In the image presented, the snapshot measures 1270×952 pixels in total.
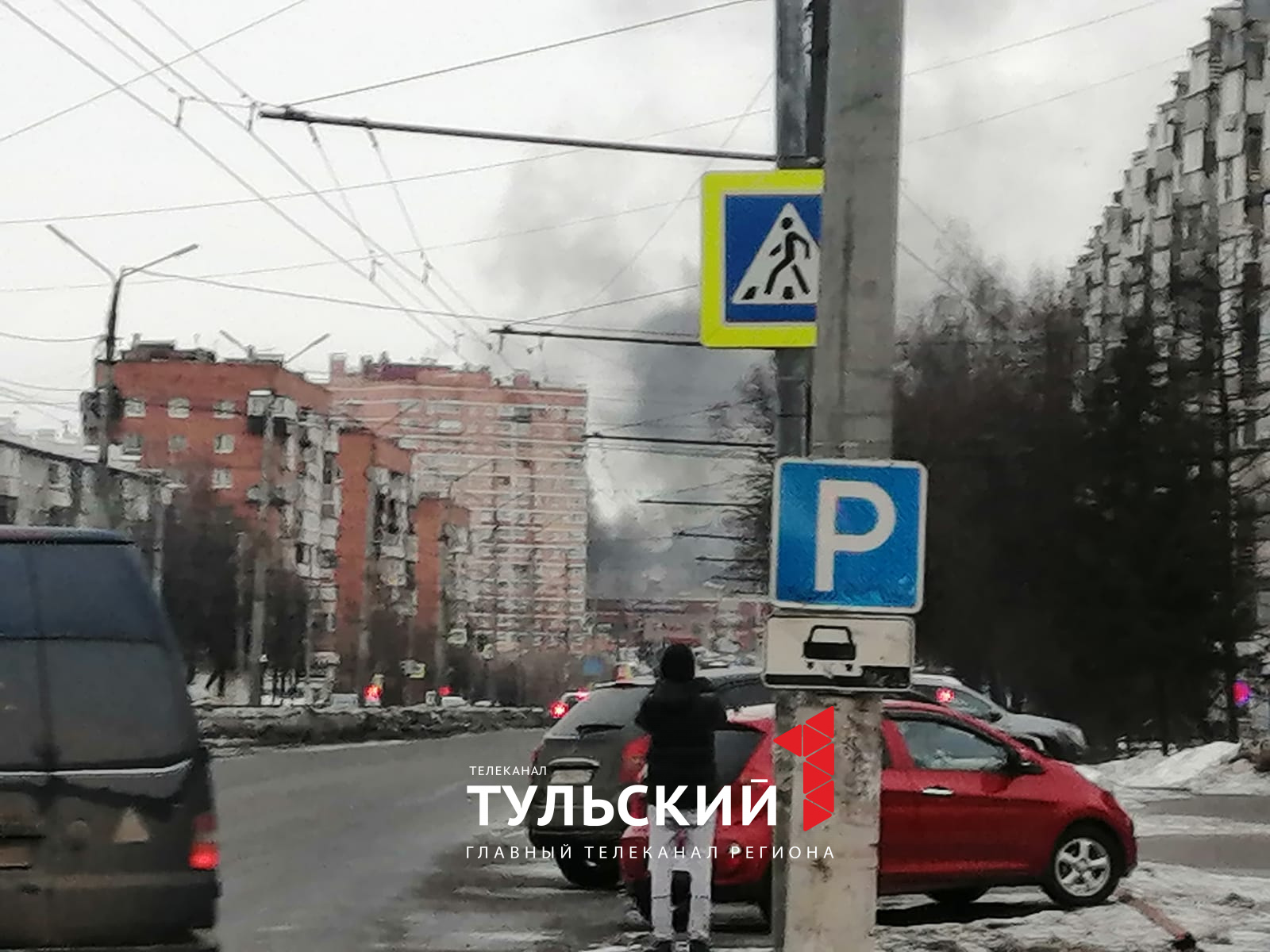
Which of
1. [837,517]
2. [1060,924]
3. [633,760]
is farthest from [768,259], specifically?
[633,760]

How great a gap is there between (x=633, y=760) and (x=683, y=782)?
183 inches

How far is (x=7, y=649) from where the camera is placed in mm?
8070

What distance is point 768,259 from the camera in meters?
10.3

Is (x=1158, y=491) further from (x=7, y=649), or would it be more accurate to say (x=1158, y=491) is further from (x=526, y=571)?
(x=526, y=571)

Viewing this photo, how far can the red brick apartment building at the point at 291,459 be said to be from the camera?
107 metres

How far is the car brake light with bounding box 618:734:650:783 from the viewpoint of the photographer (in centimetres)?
1560

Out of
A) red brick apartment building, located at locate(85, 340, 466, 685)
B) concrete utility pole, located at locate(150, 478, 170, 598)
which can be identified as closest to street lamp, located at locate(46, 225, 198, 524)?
concrete utility pole, located at locate(150, 478, 170, 598)

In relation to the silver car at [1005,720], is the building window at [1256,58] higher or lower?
higher

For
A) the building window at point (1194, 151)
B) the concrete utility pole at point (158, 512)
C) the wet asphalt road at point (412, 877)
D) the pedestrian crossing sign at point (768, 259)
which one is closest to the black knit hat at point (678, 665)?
the pedestrian crossing sign at point (768, 259)

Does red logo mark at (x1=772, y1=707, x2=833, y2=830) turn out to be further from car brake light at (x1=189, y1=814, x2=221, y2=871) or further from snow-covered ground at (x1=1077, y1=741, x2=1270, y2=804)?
snow-covered ground at (x1=1077, y1=741, x2=1270, y2=804)

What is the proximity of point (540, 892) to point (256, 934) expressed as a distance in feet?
12.5

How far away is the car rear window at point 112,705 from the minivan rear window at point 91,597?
0.05 metres

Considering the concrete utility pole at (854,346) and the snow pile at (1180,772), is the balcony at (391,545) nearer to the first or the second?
the snow pile at (1180,772)

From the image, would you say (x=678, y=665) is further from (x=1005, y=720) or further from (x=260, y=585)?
(x=260, y=585)
